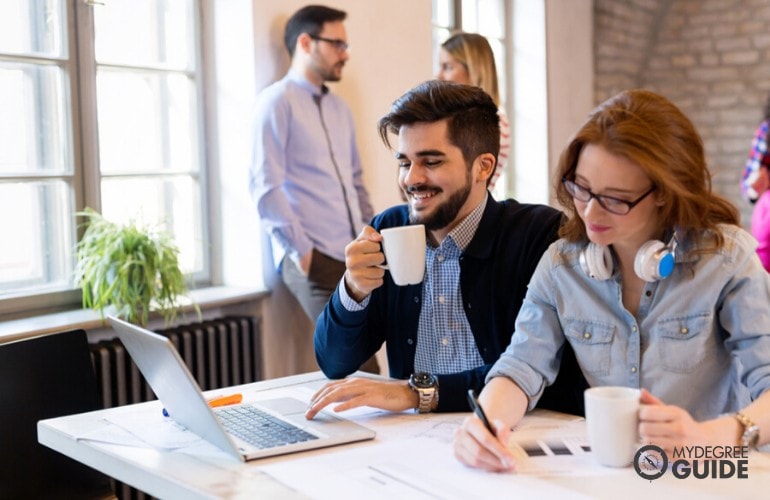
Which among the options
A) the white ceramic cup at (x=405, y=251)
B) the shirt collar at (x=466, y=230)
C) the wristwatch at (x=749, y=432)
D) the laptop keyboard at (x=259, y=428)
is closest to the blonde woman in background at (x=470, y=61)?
the shirt collar at (x=466, y=230)

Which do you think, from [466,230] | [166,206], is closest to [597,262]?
[466,230]

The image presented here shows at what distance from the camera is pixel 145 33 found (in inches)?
146

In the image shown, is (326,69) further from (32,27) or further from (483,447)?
(483,447)

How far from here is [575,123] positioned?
240 inches

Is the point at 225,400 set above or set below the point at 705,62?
below

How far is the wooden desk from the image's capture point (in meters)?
1.42

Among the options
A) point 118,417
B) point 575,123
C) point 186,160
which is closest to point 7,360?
point 118,417

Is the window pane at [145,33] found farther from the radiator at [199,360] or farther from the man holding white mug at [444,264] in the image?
the man holding white mug at [444,264]

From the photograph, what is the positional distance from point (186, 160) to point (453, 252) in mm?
1928

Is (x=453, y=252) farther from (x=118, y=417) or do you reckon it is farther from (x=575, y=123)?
(x=575, y=123)

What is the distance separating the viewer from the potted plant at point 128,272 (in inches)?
126

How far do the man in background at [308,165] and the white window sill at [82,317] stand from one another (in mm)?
192

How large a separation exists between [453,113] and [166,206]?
182 cm
